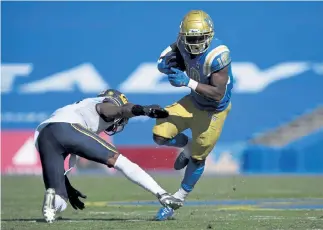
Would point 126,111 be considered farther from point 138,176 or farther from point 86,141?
point 138,176

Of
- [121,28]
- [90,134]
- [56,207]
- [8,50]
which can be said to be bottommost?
[56,207]

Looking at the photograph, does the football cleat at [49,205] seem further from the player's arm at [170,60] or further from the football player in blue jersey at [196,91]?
the player's arm at [170,60]

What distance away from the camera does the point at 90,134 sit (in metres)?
7.28

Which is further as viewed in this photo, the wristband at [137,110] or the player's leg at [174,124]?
the player's leg at [174,124]

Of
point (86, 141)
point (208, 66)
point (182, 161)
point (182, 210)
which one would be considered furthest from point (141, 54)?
point (86, 141)

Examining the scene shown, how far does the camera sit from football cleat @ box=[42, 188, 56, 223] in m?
7.25

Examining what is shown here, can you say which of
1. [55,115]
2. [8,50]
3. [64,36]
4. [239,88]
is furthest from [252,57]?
[55,115]

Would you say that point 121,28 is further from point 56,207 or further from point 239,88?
point 56,207

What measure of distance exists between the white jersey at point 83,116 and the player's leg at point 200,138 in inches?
44.4

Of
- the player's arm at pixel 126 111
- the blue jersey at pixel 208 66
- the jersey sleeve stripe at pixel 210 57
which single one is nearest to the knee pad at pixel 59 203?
the player's arm at pixel 126 111

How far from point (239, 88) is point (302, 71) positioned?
2.05 m

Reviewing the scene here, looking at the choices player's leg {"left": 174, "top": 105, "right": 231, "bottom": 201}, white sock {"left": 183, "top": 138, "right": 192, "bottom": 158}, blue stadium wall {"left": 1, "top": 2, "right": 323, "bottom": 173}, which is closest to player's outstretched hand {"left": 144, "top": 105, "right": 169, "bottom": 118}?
player's leg {"left": 174, "top": 105, "right": 231, "bottom": 201}

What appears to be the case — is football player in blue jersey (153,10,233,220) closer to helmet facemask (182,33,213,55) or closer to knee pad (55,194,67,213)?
helmet facemask (182,33,213,55)

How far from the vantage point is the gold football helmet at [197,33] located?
25.9ft
